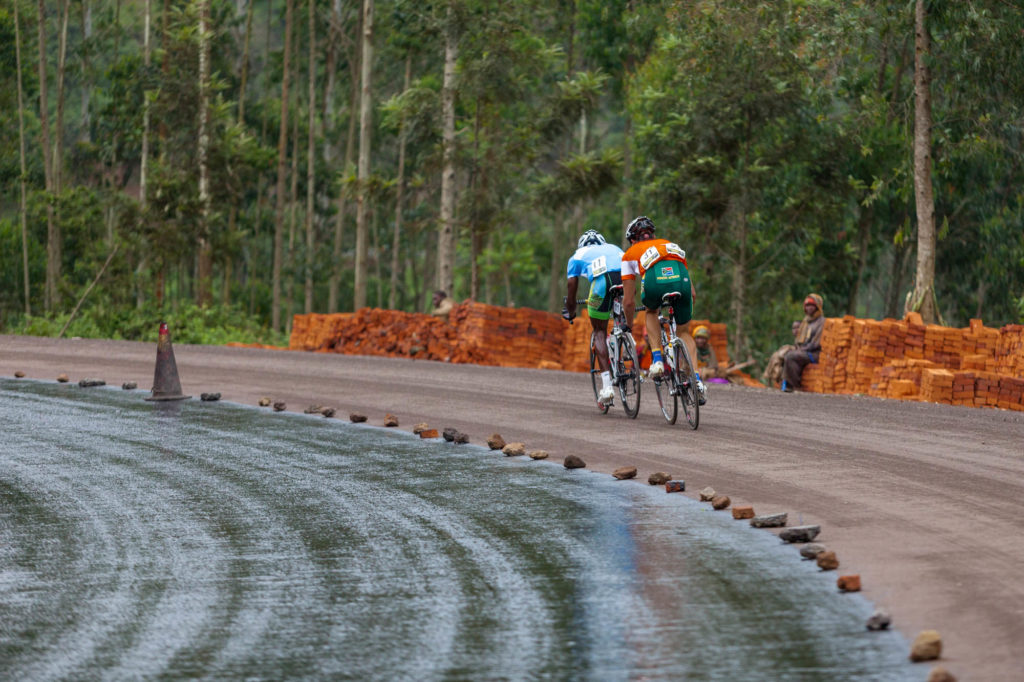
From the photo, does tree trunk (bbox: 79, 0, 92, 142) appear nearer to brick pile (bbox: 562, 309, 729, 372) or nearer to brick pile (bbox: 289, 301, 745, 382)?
brick pile (bbox: 289, 301, 745, 382)

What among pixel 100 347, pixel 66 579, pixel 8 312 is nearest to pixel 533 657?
pixel 66 579

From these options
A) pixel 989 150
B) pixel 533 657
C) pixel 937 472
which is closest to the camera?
pixel 533 657

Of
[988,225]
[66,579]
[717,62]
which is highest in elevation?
[717,62]

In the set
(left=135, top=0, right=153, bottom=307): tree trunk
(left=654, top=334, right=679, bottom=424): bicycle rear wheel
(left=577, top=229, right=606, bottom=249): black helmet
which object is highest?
(left=135, top=0, right=153, bottom=307): tree trunk

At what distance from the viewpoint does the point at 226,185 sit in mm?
44219

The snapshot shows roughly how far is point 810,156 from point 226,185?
797 inches

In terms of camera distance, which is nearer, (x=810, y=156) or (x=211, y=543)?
(x=211, y=543)

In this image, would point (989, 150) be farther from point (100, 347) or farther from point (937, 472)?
point (937, 472)

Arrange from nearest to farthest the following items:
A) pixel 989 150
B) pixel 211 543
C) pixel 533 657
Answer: pixel 533 657 < pixel 211 543 < pixel 989 150

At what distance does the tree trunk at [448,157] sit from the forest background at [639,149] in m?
0.06

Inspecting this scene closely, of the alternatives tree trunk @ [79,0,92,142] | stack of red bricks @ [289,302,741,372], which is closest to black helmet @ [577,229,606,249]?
stack of red bricks @ [289,302,741,372]

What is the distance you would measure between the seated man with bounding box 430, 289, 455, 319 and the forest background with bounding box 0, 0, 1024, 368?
11.9ft

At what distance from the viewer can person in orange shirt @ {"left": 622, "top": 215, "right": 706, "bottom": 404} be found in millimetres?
12445

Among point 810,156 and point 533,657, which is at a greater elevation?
point 810,156
